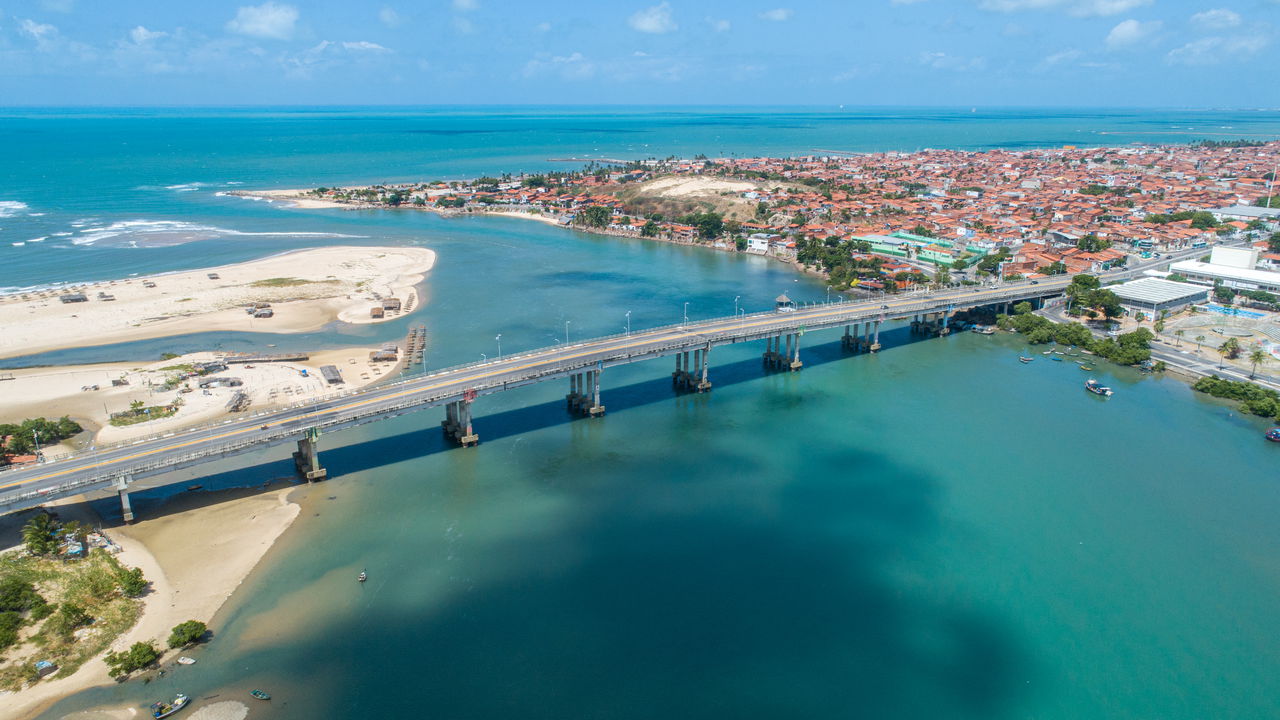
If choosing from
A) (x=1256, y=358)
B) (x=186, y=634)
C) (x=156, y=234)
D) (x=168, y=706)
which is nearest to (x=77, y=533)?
(x=186, y=634)

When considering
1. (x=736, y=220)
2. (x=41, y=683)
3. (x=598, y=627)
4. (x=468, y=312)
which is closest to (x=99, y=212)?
(x=468, y=312)

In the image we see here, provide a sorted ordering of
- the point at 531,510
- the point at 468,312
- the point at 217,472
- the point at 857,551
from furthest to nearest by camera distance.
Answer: the point at 468,312, the point at 217,472, the point at 531,510, the point at 857,551

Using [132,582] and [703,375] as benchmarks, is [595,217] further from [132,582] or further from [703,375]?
[132,582]

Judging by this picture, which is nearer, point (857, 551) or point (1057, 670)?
point (1057, 670)

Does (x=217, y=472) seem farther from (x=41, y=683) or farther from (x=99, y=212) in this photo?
(x=99, y=212)

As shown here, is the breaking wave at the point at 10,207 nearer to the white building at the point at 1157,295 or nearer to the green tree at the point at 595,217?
the green tree at the point at 595,217

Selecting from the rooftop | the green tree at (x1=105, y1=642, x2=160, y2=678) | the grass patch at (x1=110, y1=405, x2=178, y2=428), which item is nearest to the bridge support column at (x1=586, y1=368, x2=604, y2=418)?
the grass patch at (x1=110, y1=405, x2=178, y2=428)
